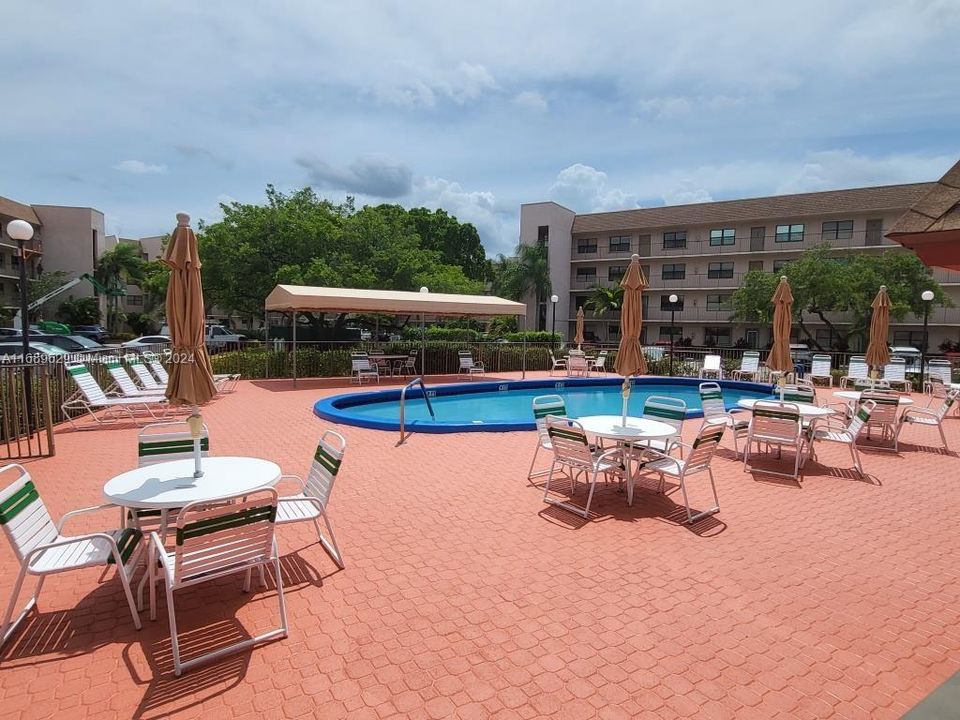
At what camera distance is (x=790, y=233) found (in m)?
33.7

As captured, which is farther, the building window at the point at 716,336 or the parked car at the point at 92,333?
the building window at the point at 716,336

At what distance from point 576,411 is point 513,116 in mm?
7508

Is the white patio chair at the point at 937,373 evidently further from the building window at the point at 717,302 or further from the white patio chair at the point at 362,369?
the white patio chair at the point at 362,369

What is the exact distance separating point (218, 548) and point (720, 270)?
1531 inches

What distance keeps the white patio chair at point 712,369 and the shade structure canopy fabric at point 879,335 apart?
722 cm

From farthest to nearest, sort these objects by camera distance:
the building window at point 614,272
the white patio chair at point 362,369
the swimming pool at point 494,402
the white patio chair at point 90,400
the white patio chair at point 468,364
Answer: the building window at point 614,272
the white patio chair at point 468,364
the white patio chair at point 362,369
the swimming pool at point 494,402
the white patio chair at point 90,400

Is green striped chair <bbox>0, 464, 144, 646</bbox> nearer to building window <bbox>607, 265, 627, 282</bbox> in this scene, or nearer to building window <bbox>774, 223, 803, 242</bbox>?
building window <bbox>607, 265, 627, 282</bbox>

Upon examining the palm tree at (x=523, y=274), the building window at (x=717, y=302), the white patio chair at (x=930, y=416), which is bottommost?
the white patio chair at (x=930, y=416)

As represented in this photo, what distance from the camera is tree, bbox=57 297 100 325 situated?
119 ft

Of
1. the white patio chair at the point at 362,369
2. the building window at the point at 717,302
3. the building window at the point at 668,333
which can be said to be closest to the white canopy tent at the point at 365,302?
the white patio chair at the point at 362,369

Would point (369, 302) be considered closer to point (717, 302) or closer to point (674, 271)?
point (674, 271)

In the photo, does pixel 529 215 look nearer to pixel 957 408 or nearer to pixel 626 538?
pixel 957 408

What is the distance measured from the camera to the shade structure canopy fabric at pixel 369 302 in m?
14.1

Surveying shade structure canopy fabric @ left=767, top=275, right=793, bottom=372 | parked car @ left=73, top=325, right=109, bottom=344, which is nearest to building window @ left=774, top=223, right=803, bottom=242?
shade structure canopy fabric @ left=767, top=275, right=793, bottom=372
